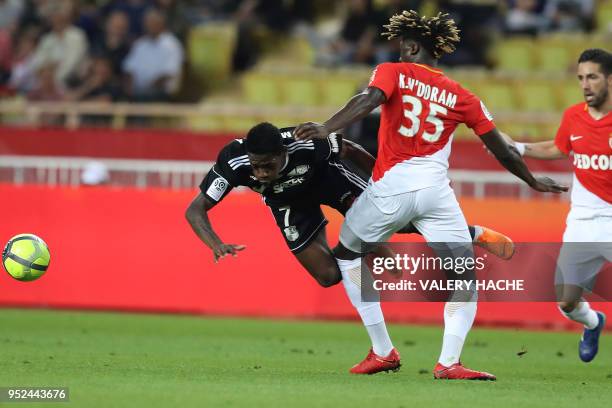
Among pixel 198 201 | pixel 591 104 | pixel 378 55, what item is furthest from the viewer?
pixel 378 55

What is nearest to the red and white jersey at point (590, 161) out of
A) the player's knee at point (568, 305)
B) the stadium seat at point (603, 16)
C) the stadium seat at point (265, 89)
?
the player's knee at point (568, 305)

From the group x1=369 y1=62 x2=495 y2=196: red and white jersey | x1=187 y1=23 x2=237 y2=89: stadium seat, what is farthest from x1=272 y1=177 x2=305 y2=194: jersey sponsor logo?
x1=187 y1=23 x2=237 y2=89: stadium seat

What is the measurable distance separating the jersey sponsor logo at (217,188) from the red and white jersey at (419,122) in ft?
3.81

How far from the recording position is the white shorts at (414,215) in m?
9.26

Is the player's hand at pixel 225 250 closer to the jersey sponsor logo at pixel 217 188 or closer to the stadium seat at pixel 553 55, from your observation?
the jersey sponsor logo at pixel 217 188

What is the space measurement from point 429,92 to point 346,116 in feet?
2.56

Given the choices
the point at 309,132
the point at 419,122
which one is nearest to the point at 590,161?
the point at 419,122

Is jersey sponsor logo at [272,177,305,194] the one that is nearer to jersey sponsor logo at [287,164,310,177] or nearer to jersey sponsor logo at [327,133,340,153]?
jersey sponsor logo at [287,164,310,177]

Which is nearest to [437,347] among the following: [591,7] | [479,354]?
[479,354]

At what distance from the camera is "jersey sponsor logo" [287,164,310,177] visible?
32.0 ft

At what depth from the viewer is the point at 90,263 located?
15.5 meters

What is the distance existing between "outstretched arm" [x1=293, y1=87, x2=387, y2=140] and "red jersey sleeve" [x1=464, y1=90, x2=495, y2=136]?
67 centimetres

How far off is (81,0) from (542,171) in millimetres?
10411

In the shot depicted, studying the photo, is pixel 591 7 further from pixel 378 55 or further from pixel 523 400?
pixel 523 400
